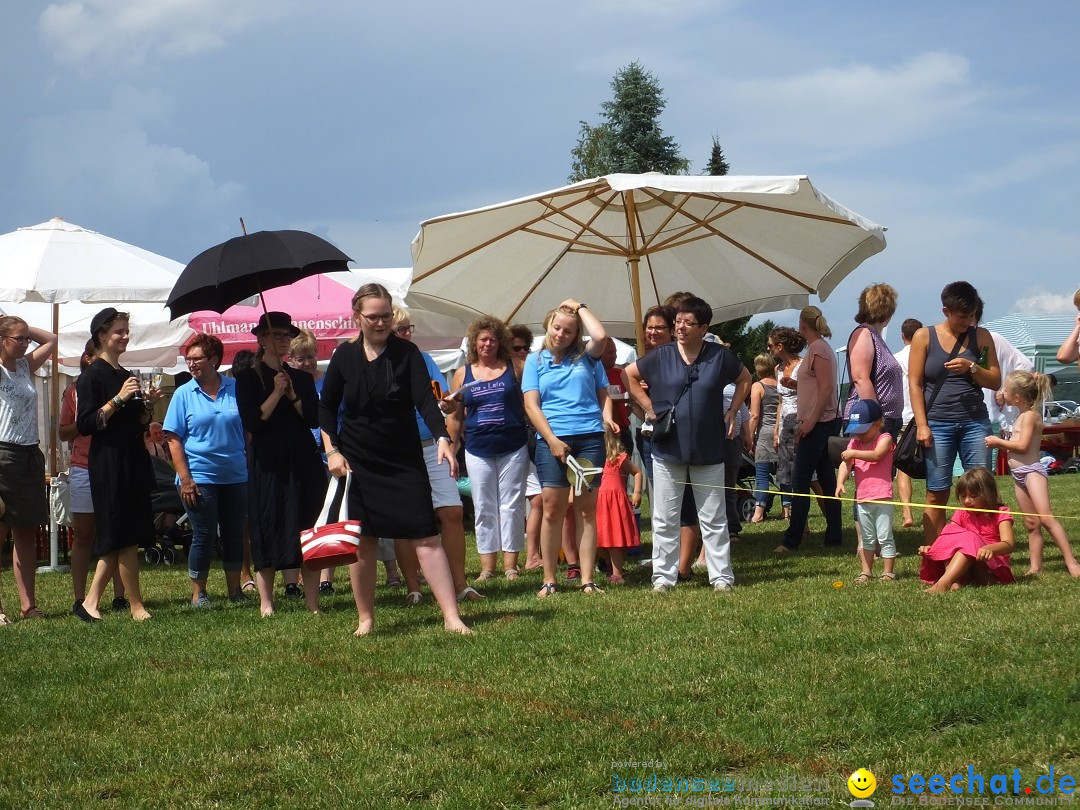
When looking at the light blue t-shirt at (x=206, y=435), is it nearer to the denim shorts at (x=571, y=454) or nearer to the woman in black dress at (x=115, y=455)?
the woman in black dress at (x=115, y=455)

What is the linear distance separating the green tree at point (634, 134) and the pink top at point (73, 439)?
134 ft

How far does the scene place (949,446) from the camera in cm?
795

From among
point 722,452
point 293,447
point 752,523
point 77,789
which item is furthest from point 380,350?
point 752,523

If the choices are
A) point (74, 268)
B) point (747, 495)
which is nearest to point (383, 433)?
point (74, 268)

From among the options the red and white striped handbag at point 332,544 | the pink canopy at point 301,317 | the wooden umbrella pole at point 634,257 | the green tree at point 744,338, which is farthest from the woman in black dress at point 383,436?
the green tree at point 744,338

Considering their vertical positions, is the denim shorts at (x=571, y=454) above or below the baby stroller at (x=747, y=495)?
above

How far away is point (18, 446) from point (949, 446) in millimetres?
6179

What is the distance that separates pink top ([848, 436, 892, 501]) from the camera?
25.1ft

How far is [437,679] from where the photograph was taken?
5.40 m

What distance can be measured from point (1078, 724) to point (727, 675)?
1.46m

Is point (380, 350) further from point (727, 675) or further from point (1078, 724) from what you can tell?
point (1078, 724)

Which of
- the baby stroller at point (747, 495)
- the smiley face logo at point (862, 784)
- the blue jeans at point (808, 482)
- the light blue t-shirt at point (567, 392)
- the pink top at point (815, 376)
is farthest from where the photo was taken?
the baby stroller at point (747, 495)

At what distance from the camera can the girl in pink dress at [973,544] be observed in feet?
23.3

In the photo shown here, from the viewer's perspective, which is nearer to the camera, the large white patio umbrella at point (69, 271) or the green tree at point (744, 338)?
the large white patio umbrella at point (69, 271)
